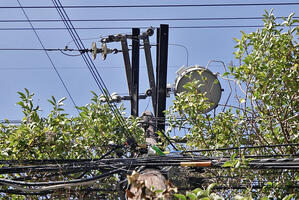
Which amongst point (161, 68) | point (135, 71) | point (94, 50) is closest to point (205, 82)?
point (161, 68)

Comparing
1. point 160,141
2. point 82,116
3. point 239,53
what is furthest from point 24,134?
point 239,53

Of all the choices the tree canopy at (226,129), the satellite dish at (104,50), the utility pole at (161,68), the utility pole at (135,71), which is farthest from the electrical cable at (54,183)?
the satellite dish at (104,50)

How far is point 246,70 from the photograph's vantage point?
7.94 metres

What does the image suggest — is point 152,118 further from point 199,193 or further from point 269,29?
point 199,193

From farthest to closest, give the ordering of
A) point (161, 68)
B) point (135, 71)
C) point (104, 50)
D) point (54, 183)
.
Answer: point (104, 50), point (135, 71), point (161, 68), point (54, 183)

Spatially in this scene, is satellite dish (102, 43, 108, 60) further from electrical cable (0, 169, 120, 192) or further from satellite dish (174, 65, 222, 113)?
electrical cable (0, 169, 120, 192)

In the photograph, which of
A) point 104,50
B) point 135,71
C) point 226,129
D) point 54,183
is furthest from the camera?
point 104,50

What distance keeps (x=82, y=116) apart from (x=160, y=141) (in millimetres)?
1691

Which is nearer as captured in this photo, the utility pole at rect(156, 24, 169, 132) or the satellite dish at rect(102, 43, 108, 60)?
the utility pole at rect(156, 24, 169, 132)

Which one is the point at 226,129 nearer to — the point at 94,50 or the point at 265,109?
the point at 265,109

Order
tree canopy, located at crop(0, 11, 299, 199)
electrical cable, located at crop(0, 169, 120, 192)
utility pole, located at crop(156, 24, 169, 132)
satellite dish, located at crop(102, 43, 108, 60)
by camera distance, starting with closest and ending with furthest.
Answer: electrical cable, located at crop(0, 169, 120, 192) → tree canopy, located at crop(0, 11, 299, 199) → utility pole, located at crop(156, 24, 169, 132) → satellite dish, located at crop(102, 43, 108, 60)

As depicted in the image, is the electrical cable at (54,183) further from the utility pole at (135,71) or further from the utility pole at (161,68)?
the utility pole at (135,71)

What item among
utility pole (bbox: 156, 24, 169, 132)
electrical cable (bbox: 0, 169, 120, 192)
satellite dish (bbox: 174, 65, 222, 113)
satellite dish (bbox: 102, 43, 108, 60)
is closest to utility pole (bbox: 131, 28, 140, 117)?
utility pole (bbox: 156, 24, 169, 132)

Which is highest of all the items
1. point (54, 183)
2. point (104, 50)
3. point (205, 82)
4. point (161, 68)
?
point (104, 50)
